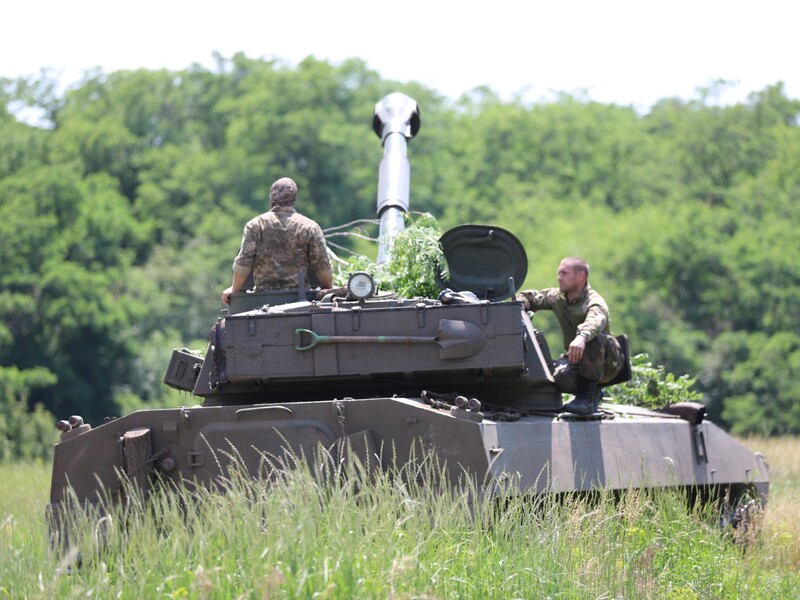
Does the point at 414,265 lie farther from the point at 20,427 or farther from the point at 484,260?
the point at 20,427

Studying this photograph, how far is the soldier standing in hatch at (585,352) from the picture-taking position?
1052cm

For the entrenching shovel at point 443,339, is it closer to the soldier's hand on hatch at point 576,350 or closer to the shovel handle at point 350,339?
the shovel handle at point 350,339

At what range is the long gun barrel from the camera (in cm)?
1322

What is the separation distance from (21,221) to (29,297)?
7.19 ft

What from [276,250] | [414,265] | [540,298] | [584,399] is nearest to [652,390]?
→ [540,298]

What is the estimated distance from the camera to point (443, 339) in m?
9.83

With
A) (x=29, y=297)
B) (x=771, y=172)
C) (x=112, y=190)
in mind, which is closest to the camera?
(x=29, y=297)

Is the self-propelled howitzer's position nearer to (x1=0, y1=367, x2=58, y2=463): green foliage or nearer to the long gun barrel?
the long gun barrel

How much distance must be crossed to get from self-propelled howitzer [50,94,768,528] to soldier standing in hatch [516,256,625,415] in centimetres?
12

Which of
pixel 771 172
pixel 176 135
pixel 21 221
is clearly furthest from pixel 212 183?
pixel 771 172

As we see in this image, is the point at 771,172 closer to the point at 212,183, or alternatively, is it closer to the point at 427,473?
the point at 212,183

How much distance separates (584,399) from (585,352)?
0.32 m

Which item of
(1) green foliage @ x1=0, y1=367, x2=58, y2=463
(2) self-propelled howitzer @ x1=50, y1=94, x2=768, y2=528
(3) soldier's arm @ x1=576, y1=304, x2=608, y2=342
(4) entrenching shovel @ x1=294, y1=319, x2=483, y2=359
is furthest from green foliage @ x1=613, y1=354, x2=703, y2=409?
(1) green foliage @ x1=0, y1=367, x2=58, y2=463

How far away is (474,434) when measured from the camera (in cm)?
915
